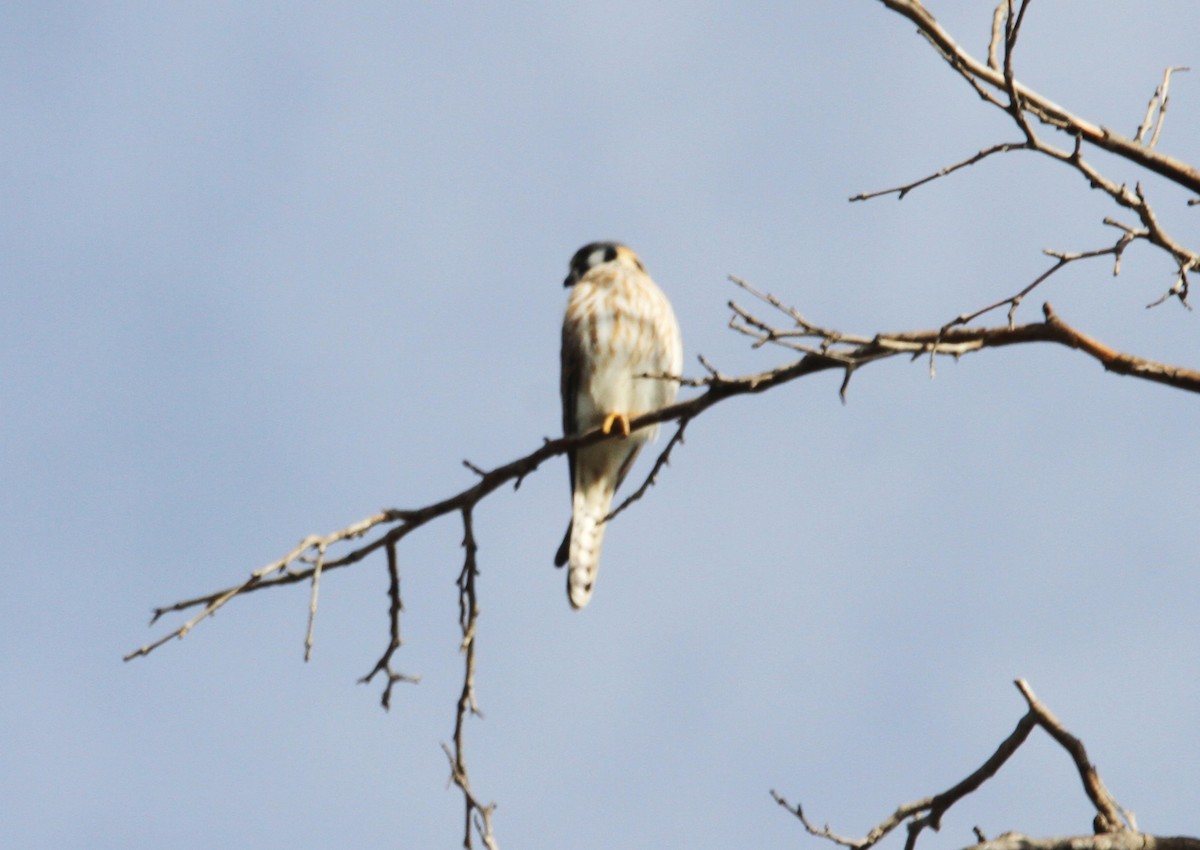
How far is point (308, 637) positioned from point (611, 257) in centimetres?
300

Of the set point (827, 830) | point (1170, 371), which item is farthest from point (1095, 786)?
point (1170, 371)

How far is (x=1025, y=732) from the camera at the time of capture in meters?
2.81

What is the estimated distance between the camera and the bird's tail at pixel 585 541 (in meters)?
4.47

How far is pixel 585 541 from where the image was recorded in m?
4.57

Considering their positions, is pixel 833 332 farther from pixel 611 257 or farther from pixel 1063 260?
pixel 611 257

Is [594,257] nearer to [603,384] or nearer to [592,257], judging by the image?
[592,257]

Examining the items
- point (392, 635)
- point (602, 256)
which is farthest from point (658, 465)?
point (602, 256)

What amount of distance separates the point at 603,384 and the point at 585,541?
1.71 ft

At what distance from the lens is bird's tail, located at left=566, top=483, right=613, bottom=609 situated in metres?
4.47

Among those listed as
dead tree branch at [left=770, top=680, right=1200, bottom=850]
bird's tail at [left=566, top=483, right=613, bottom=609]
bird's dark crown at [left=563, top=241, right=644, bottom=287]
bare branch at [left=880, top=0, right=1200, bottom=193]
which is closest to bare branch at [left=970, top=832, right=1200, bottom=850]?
dead tree branch at [left=770, top=680, right=1200, bottom=850]

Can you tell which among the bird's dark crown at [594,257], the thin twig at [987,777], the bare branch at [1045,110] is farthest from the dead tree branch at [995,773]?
the bird's dark crown at [594,257]

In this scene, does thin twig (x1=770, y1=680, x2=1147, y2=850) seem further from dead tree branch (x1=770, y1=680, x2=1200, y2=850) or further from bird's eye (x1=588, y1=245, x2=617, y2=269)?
bird's eye (x1=588, y1=245, x2=617, y2=269)

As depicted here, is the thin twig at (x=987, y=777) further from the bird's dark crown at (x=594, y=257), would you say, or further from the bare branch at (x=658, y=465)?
the bird's dark crown at (x=594, y=257)

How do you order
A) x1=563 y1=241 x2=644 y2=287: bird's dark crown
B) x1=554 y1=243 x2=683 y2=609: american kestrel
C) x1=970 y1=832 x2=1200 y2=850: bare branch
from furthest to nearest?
x1=563 y1=241 x2=644 y2=287: bird's dark crown
x1=554 y1=243 x2=683 y2=609: american kestrel
x1=970 y1=832 x2=1200 y2=850: bare branch
